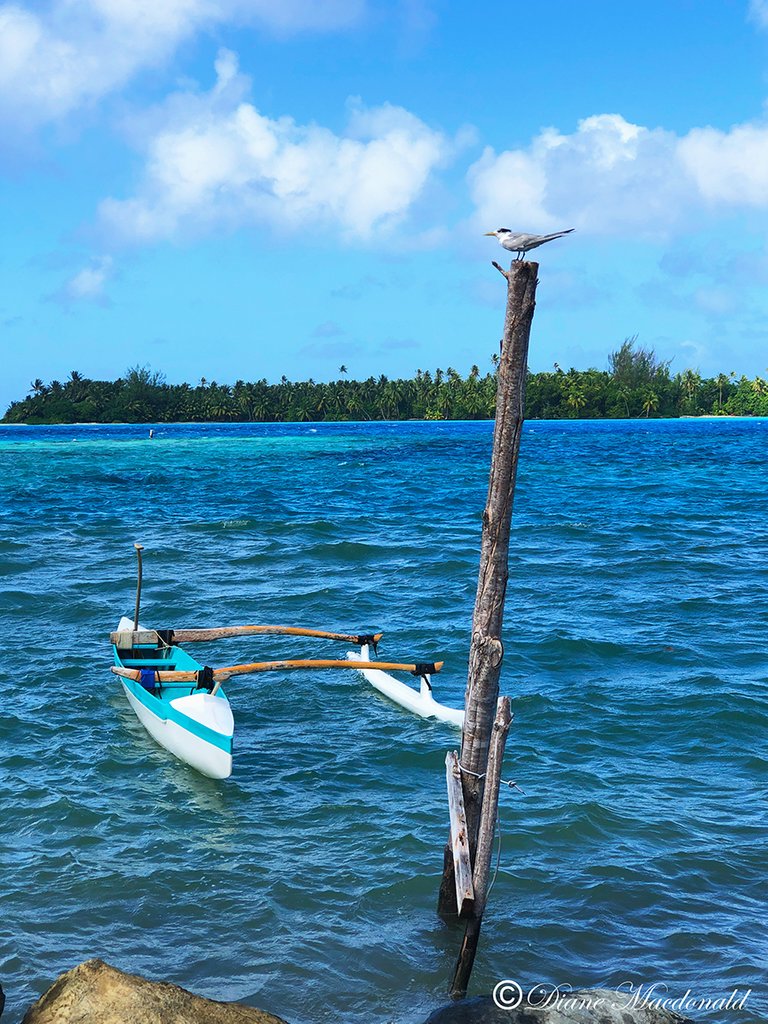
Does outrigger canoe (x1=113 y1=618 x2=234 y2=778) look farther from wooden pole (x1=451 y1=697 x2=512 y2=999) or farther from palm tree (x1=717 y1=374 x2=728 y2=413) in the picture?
palm tree (x1=717 y1=374 x2=728 y2=413)

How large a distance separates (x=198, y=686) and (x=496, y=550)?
19.2ft

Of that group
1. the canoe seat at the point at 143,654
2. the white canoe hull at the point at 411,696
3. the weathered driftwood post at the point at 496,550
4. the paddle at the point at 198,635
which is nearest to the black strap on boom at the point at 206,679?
the white canoe hull at the point at 411,696

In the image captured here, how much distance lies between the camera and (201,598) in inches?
798

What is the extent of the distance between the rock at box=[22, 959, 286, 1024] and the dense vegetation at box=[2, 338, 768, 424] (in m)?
170

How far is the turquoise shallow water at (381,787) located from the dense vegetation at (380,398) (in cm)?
15409

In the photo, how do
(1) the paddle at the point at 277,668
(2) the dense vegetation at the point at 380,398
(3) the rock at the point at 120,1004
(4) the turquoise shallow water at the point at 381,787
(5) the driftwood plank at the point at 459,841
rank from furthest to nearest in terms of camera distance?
(2) the dense vegetation at the point at 380,398 < (1) the paddle at the point at 277,668 < (4) the turquoise shallow water at the point at 381,787 < (5) the driftwood plank at the point at 459,841 < (3) the rock at the point at 120,1004

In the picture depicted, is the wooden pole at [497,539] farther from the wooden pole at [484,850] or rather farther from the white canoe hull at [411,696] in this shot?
the white canoe hull at [411,696]

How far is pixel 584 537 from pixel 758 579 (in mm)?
6639

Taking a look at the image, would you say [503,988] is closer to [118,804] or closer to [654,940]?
[654,940]

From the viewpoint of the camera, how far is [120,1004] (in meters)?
5.60

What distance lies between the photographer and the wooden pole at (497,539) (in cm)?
711

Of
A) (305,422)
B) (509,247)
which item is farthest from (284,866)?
(305,422)

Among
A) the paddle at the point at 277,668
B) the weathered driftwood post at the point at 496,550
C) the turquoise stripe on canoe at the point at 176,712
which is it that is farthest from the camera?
the paddle at the point at 277,668
